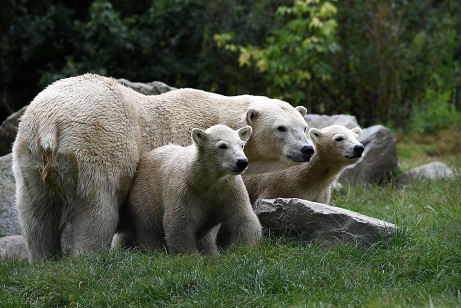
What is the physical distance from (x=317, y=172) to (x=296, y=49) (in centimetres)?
658

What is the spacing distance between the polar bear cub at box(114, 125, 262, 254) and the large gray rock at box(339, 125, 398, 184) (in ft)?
14.5

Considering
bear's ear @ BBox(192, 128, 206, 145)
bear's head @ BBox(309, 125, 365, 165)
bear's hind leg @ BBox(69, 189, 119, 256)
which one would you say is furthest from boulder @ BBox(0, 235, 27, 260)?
bear's head @ BBox(309, 125, 365, 165)

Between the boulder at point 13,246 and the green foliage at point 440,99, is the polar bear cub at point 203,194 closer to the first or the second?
the boulder at point 13,246

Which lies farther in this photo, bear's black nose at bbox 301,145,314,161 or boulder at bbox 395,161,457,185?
boulder at bbox 395,161,457,185

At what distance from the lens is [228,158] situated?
6.91m

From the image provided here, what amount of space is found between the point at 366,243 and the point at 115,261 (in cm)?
229

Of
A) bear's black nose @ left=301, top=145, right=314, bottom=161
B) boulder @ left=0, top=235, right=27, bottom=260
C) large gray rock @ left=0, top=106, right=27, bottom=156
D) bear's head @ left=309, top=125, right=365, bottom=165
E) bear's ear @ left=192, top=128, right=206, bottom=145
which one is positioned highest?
bear's ear @ left=192, top=128, right=206, bottom=145

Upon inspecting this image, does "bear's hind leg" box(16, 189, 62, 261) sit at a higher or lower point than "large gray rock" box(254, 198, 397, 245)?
lower

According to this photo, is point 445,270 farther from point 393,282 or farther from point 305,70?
point 305,70

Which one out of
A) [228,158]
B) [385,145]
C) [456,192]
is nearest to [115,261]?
[228,158]

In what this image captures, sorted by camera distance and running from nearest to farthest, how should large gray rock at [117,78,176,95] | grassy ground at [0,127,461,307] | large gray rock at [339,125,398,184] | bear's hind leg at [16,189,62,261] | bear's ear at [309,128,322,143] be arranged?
grassy ground at [0,127,461,307], bear's hind leg at [16,189,62,261], bear's ear at [309,128,322,143], large gray rock at [117,78,176,95], large gray rock at [339,125,398,184]

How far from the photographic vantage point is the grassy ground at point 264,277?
5.62 meters

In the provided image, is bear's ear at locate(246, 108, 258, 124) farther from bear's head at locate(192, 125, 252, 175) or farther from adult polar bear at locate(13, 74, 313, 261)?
bear's head at locate(192, 125, 252, 175)

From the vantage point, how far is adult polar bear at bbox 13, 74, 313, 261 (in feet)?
23.4
